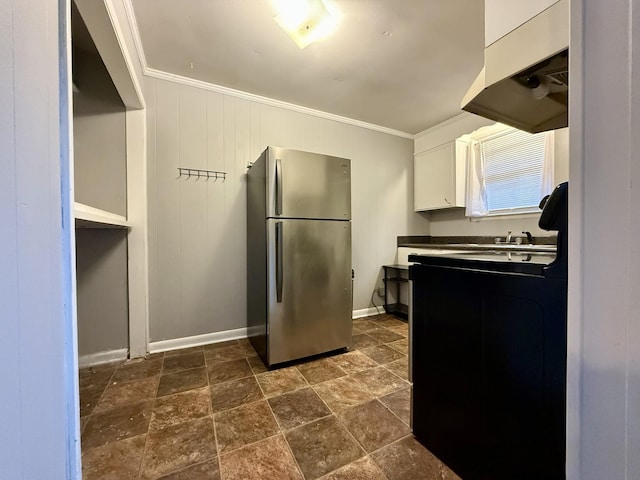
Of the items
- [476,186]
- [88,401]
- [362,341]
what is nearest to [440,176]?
[476,186]

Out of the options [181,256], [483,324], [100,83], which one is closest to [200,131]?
[100,83]

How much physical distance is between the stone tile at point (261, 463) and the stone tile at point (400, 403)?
0.64 m

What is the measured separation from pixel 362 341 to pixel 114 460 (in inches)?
75.8

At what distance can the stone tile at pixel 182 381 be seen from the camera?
5.57ft

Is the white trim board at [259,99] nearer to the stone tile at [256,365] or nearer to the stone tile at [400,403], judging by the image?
the stone tile at [256,365]

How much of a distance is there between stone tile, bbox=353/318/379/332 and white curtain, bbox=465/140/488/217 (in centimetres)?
175

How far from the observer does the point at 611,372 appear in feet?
1.14

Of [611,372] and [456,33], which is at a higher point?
[456,33]

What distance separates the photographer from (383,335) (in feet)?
8.84

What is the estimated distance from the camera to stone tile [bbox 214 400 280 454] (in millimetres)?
1267

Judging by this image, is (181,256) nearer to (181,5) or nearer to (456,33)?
(181,5)

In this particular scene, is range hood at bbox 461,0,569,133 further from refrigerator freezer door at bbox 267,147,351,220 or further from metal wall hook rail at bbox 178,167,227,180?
metal wall hook rail at bbox 178,167,227,180

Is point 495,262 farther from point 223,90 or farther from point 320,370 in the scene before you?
point 223,90

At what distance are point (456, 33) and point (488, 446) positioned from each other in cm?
243
